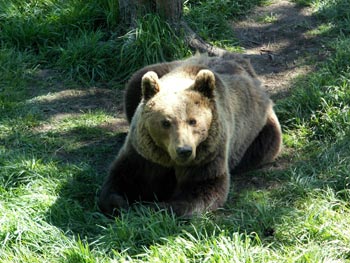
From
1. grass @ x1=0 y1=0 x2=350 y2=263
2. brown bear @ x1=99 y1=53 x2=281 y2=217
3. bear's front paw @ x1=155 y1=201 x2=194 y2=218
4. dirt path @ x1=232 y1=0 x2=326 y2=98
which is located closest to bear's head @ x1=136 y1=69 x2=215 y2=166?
brown bear @ x1=99 y1=53 x2=281 y2=217

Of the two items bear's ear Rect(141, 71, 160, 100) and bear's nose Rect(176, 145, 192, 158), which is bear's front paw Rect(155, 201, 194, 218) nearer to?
bear's nose Rect(176, 145, 192, 158)

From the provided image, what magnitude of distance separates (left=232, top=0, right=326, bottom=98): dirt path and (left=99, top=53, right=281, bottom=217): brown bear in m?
1.90

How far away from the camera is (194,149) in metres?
5.27

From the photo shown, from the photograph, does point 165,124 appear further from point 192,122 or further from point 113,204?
point 113,204

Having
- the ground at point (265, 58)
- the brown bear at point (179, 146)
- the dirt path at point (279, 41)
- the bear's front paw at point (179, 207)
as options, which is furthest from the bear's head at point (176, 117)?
the dirt path at point (279, 41)

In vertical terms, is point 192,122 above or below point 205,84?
below

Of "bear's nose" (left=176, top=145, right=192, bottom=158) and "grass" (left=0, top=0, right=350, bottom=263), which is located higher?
"bear's nose" (left=176, top=145, right=192, bottom=158)

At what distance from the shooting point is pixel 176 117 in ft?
17.5

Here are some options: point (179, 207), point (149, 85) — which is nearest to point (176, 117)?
point (149, 85)

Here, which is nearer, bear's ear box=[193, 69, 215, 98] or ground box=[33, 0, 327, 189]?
bear's ear box=[193, 69, 215, 98]

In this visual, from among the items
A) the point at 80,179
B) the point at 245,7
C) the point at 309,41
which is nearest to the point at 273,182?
the point at 80,179

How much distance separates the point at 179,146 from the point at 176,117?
270 millimetres

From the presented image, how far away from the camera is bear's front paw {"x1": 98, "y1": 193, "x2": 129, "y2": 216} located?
5.64 metres

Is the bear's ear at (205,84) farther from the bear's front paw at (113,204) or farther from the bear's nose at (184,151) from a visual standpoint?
the bear's front paw at (113,204)
